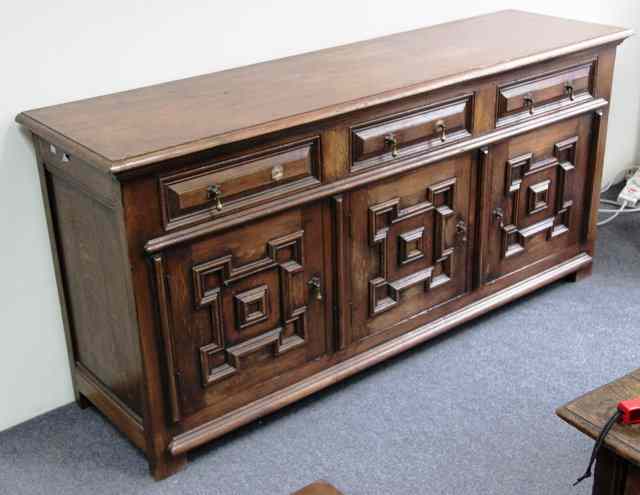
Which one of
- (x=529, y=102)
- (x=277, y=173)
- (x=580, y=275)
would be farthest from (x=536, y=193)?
(x=277, y=173)

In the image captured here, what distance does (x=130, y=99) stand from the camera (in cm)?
183

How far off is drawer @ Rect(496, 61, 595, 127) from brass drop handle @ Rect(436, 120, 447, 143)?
163 millimetres

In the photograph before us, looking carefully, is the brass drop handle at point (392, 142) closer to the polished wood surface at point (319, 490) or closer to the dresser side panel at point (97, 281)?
the dresser side panel at point (97, 281)

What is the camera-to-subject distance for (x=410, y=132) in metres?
1.91

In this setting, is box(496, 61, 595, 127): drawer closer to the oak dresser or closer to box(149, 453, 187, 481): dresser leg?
the oak dresser

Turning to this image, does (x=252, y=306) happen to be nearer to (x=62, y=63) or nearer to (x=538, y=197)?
(x=62, y=63)

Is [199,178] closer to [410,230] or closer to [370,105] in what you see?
[370,105]

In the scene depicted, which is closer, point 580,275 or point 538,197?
point 538,197

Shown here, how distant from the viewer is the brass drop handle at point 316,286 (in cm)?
187

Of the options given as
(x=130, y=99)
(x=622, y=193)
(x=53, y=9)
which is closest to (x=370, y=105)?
(x=130, y=99)

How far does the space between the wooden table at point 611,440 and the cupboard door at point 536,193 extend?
3.02 ft

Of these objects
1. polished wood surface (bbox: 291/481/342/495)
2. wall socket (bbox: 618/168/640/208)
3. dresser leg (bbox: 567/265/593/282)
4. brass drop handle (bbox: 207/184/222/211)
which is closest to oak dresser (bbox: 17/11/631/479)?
brass drop handle (bbox: 207/184/222/211)

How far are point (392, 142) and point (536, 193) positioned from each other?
0.52 meters

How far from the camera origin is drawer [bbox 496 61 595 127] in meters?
2.07
